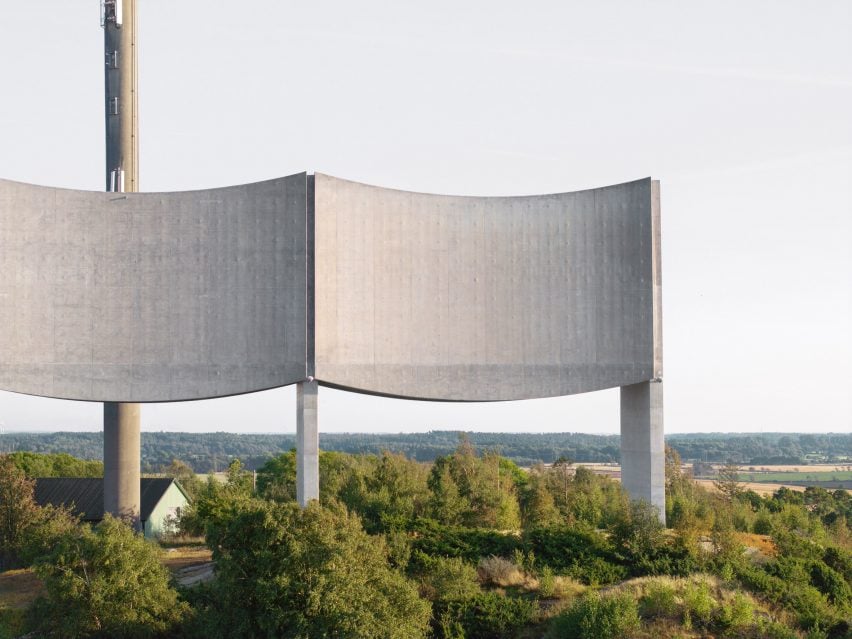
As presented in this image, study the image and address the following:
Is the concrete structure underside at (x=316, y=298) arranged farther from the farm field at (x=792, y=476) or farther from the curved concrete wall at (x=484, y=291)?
the farm field at (x=792, y=476)

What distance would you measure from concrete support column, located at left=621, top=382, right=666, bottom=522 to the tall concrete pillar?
15.6m

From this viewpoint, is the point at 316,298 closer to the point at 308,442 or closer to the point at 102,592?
the point at 308,442

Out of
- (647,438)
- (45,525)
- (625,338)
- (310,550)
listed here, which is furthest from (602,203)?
(45,525)

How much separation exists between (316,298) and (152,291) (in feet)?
15.1

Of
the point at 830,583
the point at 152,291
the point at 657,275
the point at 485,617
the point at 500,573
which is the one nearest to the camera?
the point at 485,617

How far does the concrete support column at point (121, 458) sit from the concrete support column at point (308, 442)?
7531 millimetres

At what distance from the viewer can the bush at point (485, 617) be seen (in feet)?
67.6

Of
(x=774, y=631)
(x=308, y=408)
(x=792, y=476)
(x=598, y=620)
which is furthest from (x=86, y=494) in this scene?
(x=792, y=476)

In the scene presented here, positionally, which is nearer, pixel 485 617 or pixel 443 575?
pixel 485 617

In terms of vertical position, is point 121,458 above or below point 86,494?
above

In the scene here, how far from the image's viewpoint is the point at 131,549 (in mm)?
20656

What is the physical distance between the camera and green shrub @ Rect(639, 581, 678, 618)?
20.4 m

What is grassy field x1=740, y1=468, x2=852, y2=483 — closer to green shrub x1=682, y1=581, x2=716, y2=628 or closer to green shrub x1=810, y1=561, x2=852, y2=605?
green shrub x1=810, y1=561, x2=852, y2=605

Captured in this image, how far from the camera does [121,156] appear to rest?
3003 centimetres
